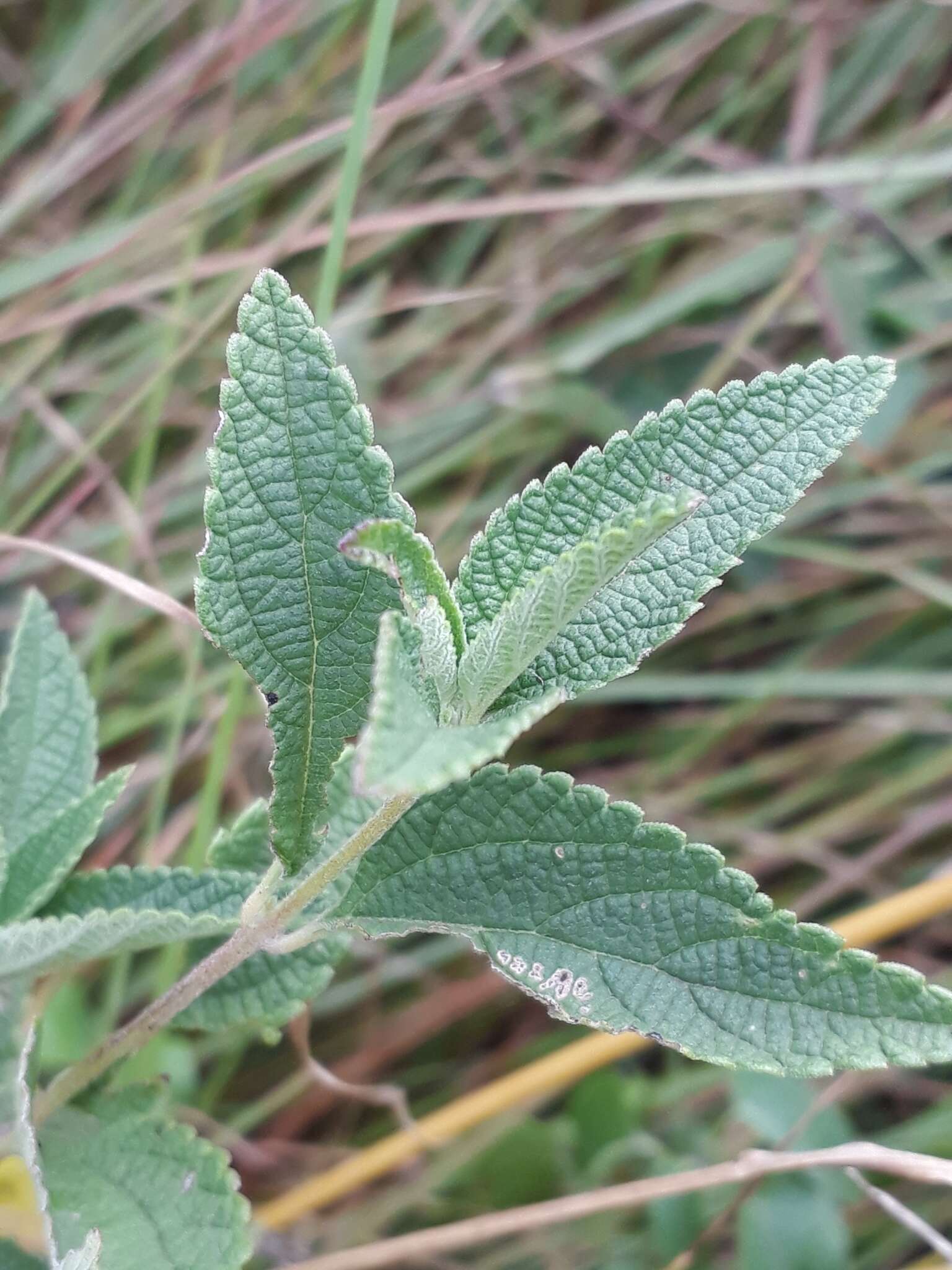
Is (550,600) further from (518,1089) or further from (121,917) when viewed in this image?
(518,1089)

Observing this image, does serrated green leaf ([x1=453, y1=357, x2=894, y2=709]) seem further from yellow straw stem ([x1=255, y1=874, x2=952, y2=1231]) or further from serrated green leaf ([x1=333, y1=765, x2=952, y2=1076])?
yellow straw stem ([x1=255, y1=874, x2=952, y2=1231])

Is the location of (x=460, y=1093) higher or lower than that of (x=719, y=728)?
lower

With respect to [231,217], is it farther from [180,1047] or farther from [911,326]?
[180,1047]

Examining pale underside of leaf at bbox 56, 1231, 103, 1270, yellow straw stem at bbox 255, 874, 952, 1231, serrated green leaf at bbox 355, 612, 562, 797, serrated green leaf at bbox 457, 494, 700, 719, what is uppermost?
serrated green leaf at bbox 457, 494, 700, 719

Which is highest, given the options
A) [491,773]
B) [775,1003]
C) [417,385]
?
[417,385]

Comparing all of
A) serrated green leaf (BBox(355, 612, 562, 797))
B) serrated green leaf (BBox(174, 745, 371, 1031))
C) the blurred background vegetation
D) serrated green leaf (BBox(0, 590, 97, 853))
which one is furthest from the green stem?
serrated green leaf (BBox(355, 612, 562, 797))

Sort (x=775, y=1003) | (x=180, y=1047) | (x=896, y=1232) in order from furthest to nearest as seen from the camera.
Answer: (x=896, y=1232) → (x=180, y=1047) → (x=775, y=1003)

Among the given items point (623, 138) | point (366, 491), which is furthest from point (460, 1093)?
point (623, 138)
